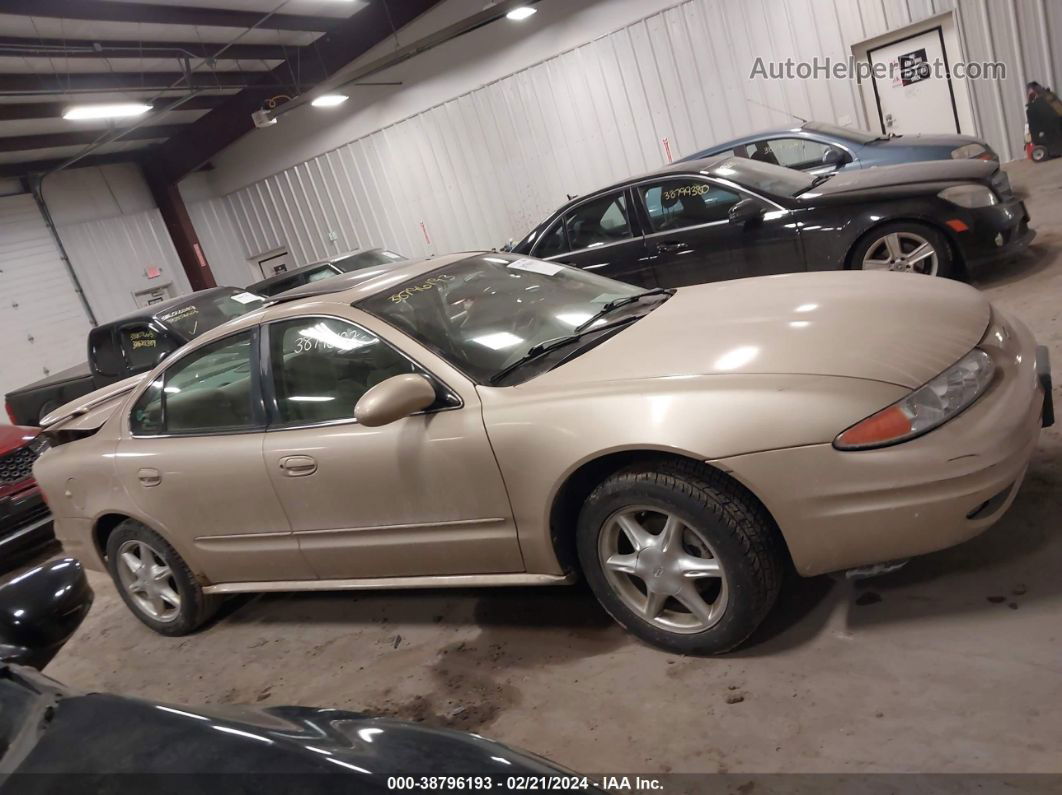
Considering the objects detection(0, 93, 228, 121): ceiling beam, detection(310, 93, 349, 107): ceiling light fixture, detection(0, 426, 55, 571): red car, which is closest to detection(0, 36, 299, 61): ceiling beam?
detection(0, 93, 228, 121): ceiling beam

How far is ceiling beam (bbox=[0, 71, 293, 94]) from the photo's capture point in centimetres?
1049

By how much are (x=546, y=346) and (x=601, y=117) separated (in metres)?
10.2

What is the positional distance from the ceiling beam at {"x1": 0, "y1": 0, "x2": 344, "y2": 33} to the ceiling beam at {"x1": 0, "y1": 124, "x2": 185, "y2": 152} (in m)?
3.46

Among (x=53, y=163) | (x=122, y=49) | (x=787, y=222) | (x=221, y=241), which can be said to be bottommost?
(x=787, y=222)

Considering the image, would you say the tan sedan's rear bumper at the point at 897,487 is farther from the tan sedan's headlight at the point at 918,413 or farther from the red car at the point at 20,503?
the red car at the point at 20,503

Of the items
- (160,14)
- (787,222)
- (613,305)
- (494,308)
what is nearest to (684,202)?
(787,222)

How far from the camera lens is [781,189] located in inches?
218

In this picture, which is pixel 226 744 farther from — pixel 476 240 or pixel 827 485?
pixel 476 240

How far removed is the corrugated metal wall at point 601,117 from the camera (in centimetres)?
991

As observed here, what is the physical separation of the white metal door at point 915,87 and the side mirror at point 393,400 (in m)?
10.2

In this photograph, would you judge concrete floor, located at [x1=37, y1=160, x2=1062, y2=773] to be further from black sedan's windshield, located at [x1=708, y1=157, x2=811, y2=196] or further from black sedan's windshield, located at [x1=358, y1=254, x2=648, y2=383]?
black sedan's windshield, located at [x1=708, y1=157, x2=811, y2=196]

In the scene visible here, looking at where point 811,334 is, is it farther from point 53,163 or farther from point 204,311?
point 53,163

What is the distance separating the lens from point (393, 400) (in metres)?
2.48

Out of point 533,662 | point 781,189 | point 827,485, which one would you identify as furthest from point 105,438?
point 781,189
